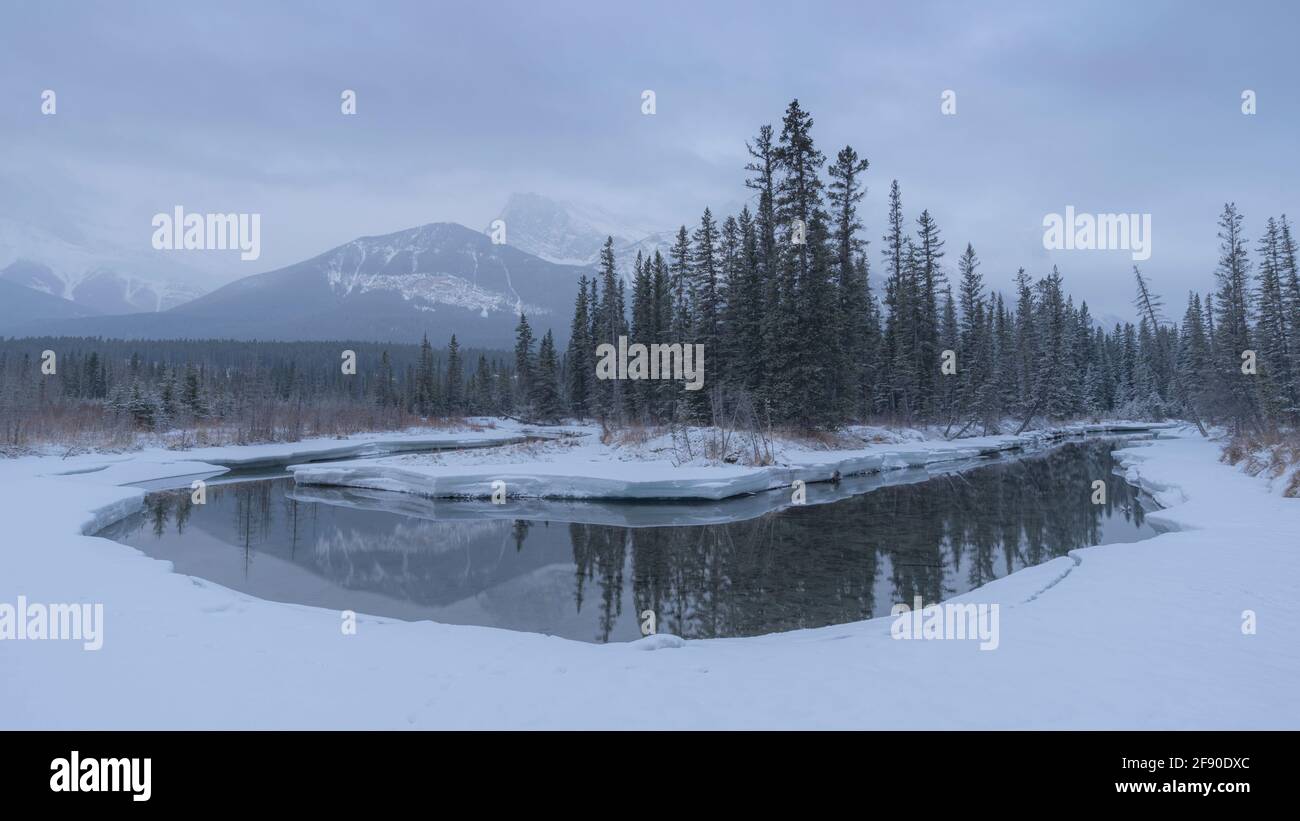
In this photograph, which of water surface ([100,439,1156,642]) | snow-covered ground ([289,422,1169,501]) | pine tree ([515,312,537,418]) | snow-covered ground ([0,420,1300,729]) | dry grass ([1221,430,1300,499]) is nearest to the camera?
snow-covered ground ([0,420,1300,729])

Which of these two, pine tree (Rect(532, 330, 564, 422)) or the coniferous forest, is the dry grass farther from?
pine tree (Rect(532, 330, 564, 422))

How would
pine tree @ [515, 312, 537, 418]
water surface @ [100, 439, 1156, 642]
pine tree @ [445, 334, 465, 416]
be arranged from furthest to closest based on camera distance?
pine tree @ [445, 334, 465, 416] < pine tree @ [515, 312, 537, 418] < water surface @ [100, 439, 1156, 642]

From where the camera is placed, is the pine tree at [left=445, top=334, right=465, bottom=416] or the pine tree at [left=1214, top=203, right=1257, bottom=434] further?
the pine tree at [left=445, top=334, right=465, bottom=416]

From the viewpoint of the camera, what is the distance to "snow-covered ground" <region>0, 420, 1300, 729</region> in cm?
397

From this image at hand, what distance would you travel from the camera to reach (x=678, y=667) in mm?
5156

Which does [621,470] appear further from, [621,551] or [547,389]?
[547,389]

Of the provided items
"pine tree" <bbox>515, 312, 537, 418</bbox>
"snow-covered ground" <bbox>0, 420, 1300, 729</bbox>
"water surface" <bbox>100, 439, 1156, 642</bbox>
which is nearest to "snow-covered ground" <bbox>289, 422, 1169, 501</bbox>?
"water surface" <bbox>100, 439, 1156, 642</bbox>

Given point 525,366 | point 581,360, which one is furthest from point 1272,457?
point 525,366

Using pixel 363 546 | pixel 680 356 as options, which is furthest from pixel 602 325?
pixel 363 546

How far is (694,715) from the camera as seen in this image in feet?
13.2

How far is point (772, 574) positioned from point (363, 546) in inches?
332

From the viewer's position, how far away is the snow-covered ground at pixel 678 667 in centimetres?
397

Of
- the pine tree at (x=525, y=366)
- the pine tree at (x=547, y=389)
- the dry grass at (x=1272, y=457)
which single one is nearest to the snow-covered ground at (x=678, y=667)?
the dry grass at (x=1272, y=457)
